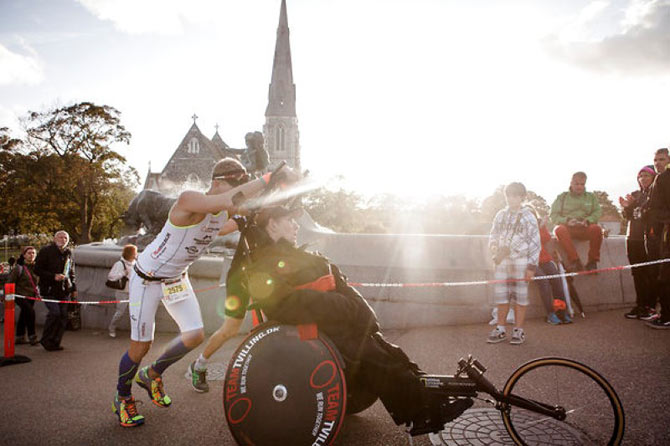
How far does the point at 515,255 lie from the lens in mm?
5750

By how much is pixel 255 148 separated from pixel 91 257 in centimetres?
400

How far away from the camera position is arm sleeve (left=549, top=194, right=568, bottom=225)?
737 cm

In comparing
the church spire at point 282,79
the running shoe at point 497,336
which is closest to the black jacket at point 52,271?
the running shoe at point 497,336

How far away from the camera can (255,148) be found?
1035cm

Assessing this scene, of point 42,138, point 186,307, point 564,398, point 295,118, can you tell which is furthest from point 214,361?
point 295,118

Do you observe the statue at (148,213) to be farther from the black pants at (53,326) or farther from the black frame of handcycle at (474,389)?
the black frame of handcycle at (474,389)

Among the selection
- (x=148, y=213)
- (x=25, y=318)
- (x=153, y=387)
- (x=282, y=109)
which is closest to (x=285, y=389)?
(x=153, y=387)

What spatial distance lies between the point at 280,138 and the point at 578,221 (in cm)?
6210

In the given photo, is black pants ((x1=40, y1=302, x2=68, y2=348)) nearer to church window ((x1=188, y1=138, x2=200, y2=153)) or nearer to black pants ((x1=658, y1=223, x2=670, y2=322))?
black pants ((x1=658, y1=223, x2=670, y2=322))

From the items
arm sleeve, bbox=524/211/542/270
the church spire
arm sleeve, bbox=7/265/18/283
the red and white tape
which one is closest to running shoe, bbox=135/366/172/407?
the red and white tape

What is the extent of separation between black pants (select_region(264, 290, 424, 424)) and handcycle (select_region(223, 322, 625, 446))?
0.07 meters

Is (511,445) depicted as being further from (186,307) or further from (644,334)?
(644,334)

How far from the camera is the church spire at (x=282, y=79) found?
64.5 meters

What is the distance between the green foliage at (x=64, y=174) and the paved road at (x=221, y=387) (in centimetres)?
3403
